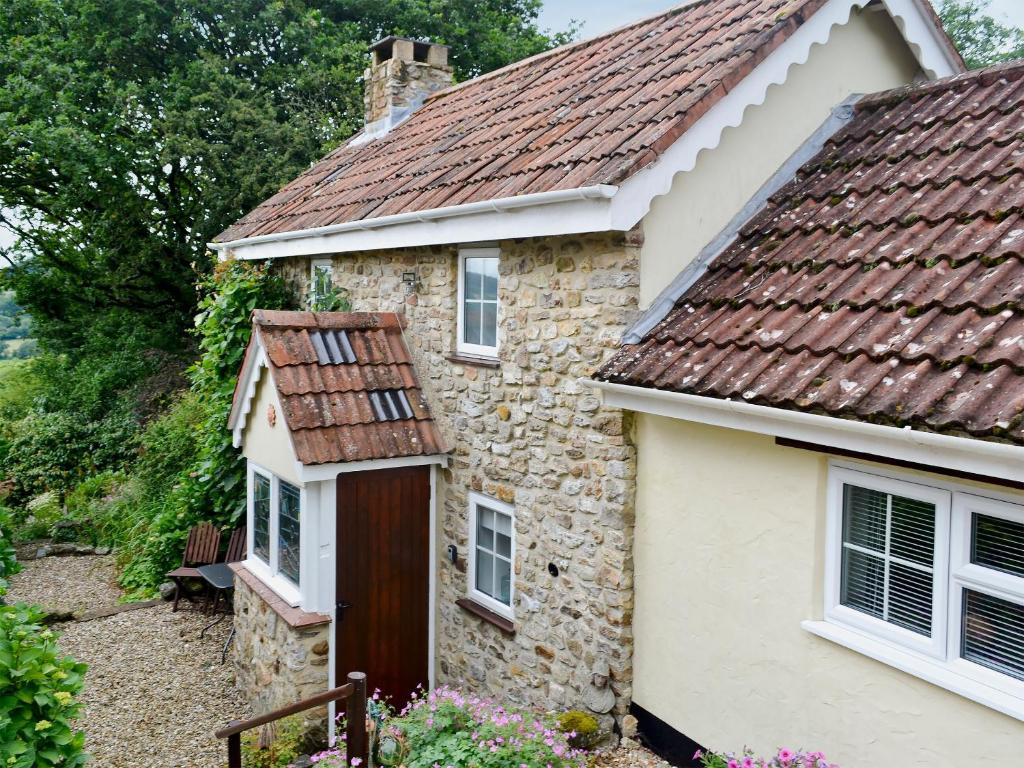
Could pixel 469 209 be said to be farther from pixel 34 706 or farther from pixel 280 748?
pixel 280 748

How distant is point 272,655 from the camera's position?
8055mm

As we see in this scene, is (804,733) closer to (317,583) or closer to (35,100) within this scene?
(317,583)

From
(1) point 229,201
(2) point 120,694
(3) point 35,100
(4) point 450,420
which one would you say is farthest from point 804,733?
(3) point 35,100

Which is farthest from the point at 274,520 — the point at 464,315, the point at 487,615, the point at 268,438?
the point at 464,315

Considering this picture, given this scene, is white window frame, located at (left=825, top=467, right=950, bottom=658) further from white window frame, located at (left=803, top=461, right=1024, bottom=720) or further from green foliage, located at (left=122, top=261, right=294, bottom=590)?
green foliage, located at (left=122, top=261, right=294, bottom=590)

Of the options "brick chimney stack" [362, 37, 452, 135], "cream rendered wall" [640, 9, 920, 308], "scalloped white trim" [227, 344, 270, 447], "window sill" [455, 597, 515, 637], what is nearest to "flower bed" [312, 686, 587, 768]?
"window sill" [455, 597, 515, 637]

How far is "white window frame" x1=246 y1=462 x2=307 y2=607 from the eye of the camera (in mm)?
7594

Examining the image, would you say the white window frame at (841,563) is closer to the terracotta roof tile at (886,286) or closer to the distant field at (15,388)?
the terracotta roof tile at (886,286)

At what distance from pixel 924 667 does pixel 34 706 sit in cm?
481

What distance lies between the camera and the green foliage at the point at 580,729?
19.8 feet

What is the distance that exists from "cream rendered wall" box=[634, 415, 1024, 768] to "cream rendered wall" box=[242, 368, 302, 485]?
3.42 m

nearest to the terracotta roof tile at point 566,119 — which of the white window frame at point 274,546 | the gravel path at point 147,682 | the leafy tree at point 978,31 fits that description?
the white window frame at point 274,546

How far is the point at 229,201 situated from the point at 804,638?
17259 mm

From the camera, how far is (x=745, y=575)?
211 inches
